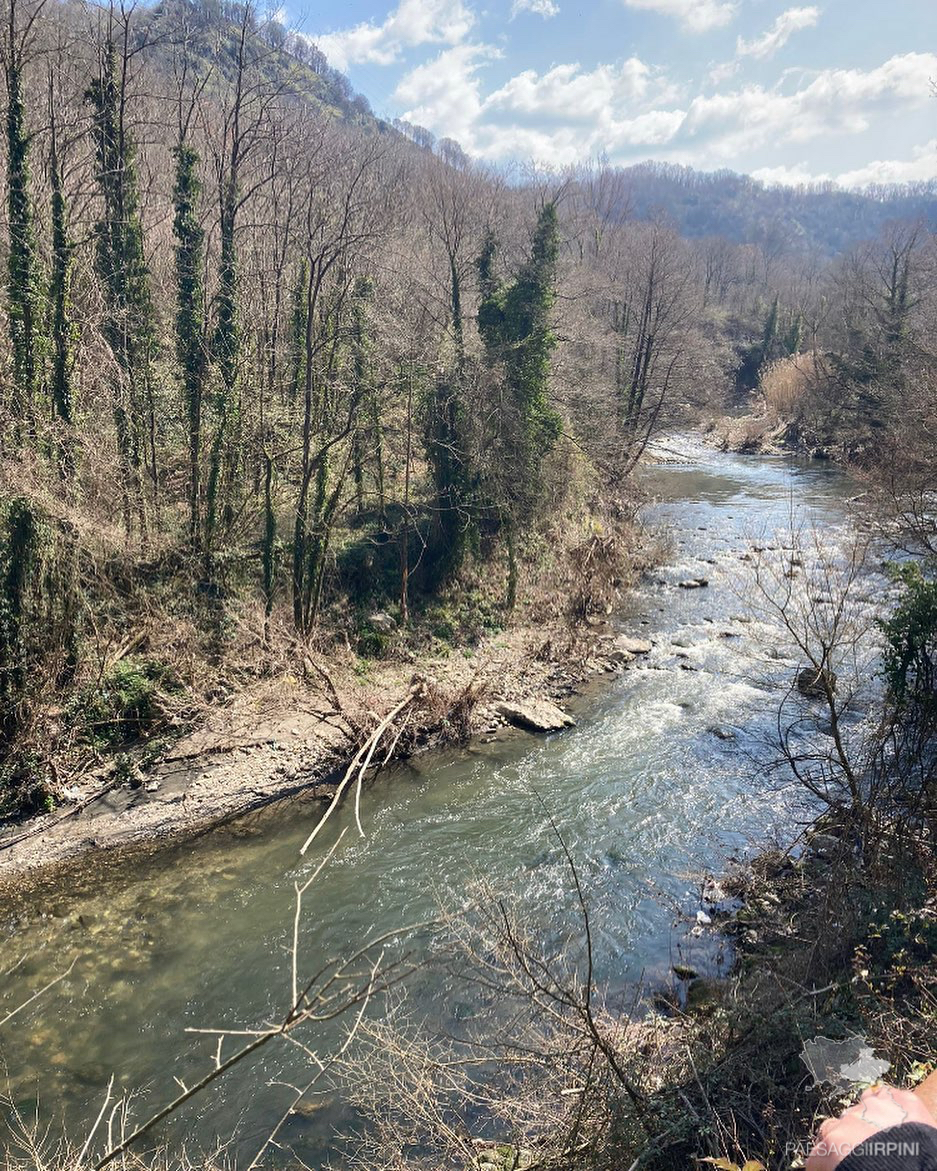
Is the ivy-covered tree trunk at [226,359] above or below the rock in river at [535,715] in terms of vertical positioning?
above

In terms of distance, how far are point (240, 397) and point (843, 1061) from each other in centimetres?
1605

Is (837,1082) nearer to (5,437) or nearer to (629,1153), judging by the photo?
(629,1153)

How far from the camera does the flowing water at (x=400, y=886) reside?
302 inches

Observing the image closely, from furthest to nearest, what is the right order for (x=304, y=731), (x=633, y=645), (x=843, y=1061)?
1. (x=633, y=645)
2. (x=304, y=731)
3. (x=843, y=1061)

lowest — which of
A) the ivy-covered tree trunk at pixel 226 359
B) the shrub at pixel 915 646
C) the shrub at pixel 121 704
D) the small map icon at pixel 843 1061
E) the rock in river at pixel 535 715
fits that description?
the rock in river at pixel 535 715

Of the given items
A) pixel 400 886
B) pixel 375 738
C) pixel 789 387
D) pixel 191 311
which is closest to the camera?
pixel 400 886

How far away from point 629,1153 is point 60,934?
770 cm

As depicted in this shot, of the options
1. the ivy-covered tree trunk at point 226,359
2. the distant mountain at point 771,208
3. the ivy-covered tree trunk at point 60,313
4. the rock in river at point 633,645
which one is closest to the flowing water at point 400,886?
the rock in river at point 633,645

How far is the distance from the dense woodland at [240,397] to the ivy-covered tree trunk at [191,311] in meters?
0.07

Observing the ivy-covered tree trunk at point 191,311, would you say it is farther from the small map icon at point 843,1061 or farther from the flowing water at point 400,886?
the small map icon at point 843,1061

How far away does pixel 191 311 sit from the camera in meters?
16.6

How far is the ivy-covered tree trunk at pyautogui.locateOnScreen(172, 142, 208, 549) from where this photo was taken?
54.1ft

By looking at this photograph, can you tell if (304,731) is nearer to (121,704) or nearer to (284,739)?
(284,739)

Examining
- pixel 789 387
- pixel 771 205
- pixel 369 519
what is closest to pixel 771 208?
pixel 771 205
